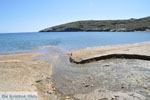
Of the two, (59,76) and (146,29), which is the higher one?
(146,29)

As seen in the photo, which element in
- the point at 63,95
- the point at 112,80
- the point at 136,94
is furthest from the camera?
the point at 112,80

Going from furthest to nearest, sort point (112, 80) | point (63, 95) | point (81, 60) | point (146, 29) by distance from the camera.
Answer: point (146, 29)
point (81, 60)
point (112, 80)
point (63, 95)

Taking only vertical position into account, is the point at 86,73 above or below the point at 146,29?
below

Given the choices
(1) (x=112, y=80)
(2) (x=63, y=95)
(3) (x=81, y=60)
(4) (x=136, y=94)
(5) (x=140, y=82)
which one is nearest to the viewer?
(4) (x=136, y=94)

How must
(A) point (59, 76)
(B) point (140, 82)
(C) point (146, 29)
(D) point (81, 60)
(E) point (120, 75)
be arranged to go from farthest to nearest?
1. (C) point (146, 29)
2. (D) point (81, 60)
3. (A) point (59, 76)
4. (E) point (120, 75)
5. (B) point (140, 82)

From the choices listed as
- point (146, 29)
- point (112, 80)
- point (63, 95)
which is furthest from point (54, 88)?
point (146, 29)

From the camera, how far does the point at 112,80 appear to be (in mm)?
7992

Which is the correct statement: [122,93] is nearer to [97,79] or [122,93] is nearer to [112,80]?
[112,80]

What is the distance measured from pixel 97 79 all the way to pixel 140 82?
99.9 inches

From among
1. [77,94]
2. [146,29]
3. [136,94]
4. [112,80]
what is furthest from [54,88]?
[146,29]

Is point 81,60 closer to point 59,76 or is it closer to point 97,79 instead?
point 59,76

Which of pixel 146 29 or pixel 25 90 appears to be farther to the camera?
pixel 146 29

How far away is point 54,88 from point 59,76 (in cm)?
216

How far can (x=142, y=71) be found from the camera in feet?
30.2
